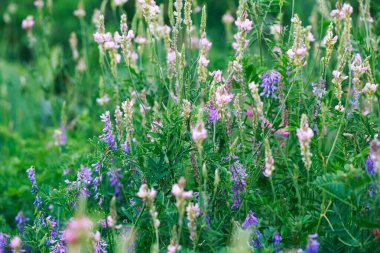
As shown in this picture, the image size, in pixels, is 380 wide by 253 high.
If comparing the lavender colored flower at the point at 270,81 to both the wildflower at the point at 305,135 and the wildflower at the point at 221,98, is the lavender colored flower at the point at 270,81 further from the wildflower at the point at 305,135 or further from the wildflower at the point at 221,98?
the wildflower at the point at 305,135

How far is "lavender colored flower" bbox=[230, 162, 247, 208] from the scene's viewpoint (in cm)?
186

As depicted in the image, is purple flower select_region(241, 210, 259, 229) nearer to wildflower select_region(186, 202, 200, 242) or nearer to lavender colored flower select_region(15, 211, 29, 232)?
wildflower select_region(186, 202, 200, 242)

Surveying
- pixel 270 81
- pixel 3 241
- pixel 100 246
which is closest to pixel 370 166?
pixel 270 81

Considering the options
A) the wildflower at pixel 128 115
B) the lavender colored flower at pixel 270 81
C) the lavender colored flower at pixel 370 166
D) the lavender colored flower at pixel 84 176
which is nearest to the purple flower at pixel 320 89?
the lavender colored flower at pixel 270 81

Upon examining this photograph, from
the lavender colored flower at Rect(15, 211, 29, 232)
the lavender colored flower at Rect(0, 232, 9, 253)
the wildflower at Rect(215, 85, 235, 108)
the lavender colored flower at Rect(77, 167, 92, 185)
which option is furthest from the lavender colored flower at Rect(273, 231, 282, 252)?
the lavender colored flower at Rect(15, 211, 29, 232)

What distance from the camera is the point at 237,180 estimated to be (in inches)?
74.2

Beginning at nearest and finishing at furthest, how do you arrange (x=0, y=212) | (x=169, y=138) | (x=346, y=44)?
1. (x=346, y=44)
2. (x=169, y=138)
3. (x=0, y=212)

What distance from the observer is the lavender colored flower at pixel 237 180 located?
1.86 meters

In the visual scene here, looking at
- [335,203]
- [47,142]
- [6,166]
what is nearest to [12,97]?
[47,142]

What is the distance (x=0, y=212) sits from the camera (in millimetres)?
2854

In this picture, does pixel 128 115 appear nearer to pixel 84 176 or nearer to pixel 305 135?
pixel 84 176

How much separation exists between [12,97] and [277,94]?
3596mm

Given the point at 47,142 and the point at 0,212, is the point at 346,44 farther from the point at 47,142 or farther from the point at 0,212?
the point at 47,142

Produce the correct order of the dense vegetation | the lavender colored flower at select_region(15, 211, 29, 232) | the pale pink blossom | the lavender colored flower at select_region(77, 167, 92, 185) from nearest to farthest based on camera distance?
1. the dense vegetation
2. the pale pink blossom
3. the lavender colored flower at select_region(77, 167, 92, 185)
4. the lavender colored flower at select_region(15, 211, 29, 232)
